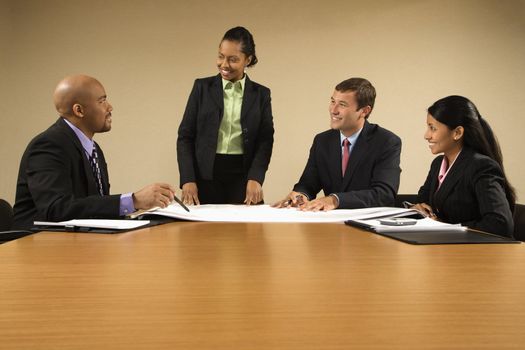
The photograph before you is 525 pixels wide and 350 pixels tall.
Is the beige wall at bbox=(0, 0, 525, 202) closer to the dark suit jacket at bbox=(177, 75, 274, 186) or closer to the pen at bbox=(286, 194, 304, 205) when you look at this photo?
the dark suit jacket at bbox=(177, 75, 274, 186)

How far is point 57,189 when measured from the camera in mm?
2066

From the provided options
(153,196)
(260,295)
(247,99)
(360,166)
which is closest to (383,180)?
(360,166)

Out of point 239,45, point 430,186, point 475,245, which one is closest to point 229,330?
point 475,245

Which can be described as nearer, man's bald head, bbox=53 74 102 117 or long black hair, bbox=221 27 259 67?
man's bald head, bbox=53 74 102 117

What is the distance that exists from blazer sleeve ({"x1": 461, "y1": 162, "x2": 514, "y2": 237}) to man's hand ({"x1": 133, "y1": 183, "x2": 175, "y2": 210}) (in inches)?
45.5

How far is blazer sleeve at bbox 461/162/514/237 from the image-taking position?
2.06m

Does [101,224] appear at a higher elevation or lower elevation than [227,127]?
lower

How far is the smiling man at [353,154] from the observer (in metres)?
2.88

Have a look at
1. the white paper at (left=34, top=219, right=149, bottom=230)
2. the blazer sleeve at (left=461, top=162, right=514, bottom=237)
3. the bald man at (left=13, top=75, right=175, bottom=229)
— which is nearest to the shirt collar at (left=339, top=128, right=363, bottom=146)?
the blazer sleeve at (left=461, top=162, right=514, bottom=237)

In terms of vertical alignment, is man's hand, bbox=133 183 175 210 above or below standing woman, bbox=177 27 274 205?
below

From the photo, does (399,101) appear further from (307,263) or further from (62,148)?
(307,263)

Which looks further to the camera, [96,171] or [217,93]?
[217,93]

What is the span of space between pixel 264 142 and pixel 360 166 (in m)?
0.60

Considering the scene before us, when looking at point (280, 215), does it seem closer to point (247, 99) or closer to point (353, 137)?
point (353, 137)
